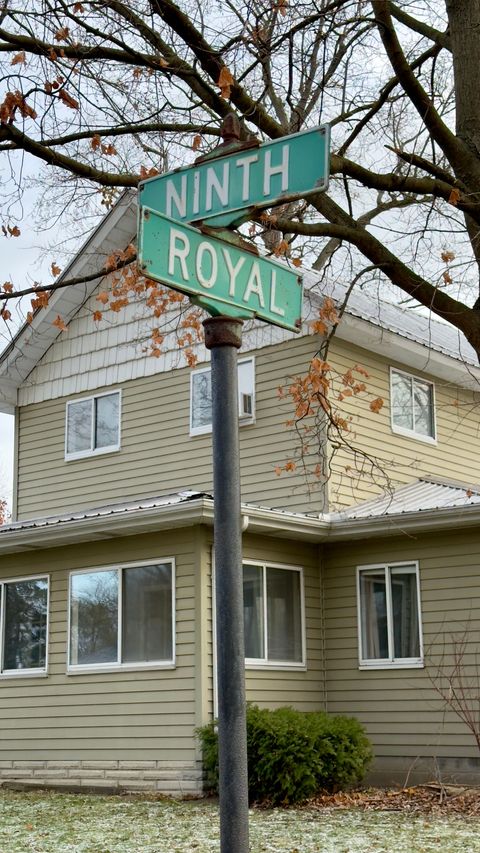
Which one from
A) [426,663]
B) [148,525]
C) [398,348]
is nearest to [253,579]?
[148,525]

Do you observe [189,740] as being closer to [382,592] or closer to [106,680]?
[106,680]

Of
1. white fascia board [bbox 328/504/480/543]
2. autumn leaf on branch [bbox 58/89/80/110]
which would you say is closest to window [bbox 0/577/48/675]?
white fascia board [bbox 328/504/480/543]

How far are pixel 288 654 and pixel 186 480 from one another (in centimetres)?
357

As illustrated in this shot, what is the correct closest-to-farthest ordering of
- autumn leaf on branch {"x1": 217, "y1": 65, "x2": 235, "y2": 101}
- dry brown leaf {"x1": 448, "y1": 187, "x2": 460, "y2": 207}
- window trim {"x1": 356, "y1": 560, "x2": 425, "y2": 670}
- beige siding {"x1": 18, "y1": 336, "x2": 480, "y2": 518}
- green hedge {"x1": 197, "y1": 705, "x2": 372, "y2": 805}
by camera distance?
autumn leaf on branch {"x1": 217, "y1": 65, "x2": 235, "y2": 101}
dry brown leaf {"x1": 448, "y1": 187, "x2": 460, "y2": 207}
green hedge {"x1": 197, "y1": 705, "x2": 372, "y2": 805}
window trim {"x1": 356, "y1": 560, "x2": 425, "y2": 670}
beige siding {"x1": 18, "y1": 336, "x2": 480, "y2": 518}

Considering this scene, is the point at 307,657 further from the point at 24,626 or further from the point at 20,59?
the point at 20,59

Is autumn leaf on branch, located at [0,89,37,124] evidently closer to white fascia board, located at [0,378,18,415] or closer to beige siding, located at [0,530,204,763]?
beige siding, located at [0,530,204,763]

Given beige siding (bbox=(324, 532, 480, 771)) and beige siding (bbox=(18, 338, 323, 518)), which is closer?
beige siding (bbox=(324, 532, 480, 771))

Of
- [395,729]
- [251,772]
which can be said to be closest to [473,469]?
[395,729]

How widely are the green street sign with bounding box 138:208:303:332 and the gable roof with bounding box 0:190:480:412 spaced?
38.4 ft

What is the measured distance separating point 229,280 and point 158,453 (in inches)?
576

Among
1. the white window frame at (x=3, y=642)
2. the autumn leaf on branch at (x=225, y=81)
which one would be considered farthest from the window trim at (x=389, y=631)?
the autumn leaf on branch at (x=225, y=81)

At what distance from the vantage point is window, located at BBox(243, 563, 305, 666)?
48.6 feet

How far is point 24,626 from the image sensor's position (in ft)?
53.8

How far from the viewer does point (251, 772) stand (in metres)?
12.3
